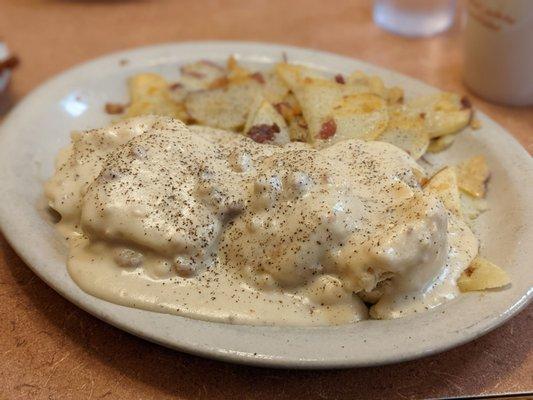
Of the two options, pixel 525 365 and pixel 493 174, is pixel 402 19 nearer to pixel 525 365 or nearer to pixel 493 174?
pixel 493 174

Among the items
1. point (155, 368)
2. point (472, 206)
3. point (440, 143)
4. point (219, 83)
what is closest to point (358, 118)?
point (440, 143)

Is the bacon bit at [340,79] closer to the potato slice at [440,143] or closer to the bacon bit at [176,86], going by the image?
the potato slice at [440,143]

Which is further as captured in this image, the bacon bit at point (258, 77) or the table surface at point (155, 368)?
the bacon bit at point (258, 77)

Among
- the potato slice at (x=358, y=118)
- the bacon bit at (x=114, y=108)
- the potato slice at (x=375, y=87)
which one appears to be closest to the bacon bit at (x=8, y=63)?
the bacon bit at (x=114, y=108)

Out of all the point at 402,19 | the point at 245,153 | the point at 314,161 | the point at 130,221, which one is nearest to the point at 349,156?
the point at 314,161

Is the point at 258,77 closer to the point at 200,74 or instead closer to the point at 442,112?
the point at 200,74
